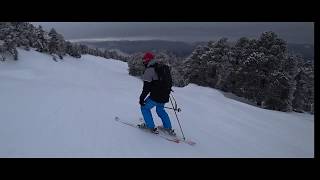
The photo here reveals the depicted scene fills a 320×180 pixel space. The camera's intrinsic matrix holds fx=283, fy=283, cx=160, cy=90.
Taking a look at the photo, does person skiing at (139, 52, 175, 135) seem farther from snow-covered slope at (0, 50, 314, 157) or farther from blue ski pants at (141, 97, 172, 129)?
snow-covered slope at (0, 50, 314, 157)

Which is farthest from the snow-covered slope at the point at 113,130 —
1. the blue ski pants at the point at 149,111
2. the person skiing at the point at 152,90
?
the person skiing at the point at 152,90

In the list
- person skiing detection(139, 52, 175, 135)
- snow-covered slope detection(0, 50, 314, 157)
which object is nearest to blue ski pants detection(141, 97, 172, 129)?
person skiing detection(139, 52, 175, 135)

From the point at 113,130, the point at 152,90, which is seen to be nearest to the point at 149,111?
the point at 152,90

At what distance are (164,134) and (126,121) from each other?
147cm

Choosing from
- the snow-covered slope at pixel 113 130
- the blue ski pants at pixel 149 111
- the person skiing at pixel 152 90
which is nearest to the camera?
the snow-covered slope at pixel 113 130

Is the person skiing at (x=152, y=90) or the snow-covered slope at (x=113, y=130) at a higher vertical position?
the person skiing at (x=152, y=90)

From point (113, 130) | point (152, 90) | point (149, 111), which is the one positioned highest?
point (152, 90)

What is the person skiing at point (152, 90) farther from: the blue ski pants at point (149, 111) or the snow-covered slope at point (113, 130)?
the snow-covered slope at point (113, 130)

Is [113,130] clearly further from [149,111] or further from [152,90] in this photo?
[152,90]

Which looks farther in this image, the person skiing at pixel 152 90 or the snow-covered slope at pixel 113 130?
the person skiing at pixel 152 90

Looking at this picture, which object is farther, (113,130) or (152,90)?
(113,130)

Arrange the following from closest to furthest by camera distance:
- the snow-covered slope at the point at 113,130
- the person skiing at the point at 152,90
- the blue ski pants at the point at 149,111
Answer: the snow-covered slope at the point at 113,130 → the person skiing at the point at 152,90 → the blue ski pants at the point at 149,111
